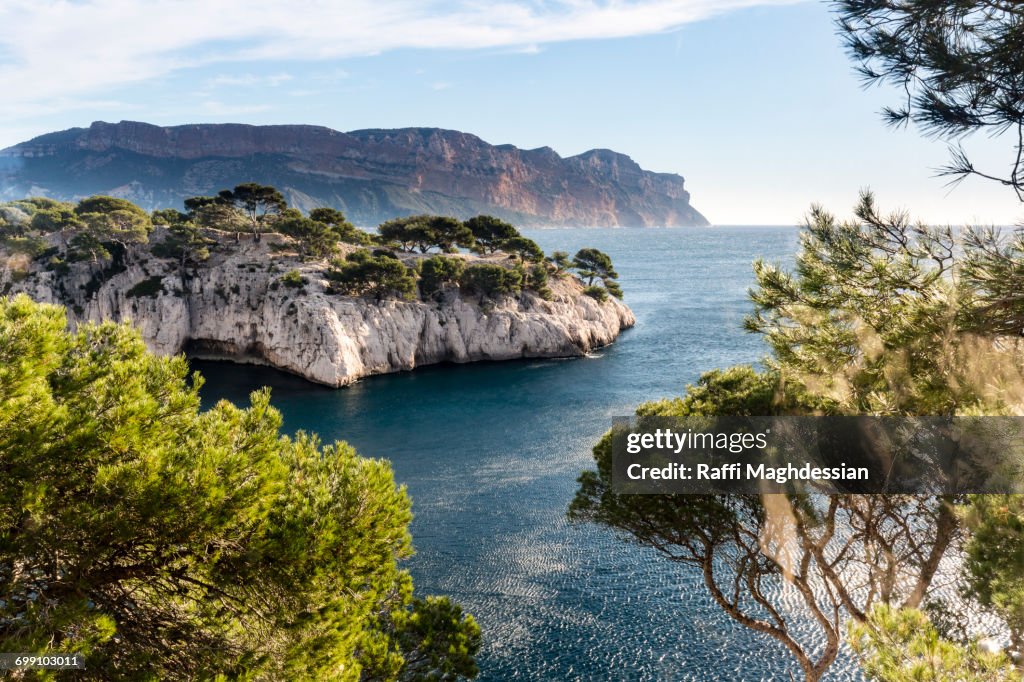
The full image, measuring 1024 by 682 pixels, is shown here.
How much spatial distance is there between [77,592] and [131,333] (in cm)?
362

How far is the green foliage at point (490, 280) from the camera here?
55.9 meters

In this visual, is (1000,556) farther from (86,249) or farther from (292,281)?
(86,249)

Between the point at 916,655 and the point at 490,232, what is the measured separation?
65.4 m

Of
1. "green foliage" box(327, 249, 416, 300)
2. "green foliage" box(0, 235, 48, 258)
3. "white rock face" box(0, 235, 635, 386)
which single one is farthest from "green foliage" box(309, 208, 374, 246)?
"green foliage" box(0, 235, 48, 258)

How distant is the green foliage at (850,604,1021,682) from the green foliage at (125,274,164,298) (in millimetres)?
59914

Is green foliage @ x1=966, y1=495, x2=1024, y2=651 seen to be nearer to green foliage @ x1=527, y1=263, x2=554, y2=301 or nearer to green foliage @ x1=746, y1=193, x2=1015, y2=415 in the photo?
green foliage @ x1=746, y1=193, x2=1015, y2=415

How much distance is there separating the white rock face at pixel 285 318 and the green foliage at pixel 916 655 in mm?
43677

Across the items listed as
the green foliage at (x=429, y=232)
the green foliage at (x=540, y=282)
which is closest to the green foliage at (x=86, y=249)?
the green foliage at (x=429, y=232)

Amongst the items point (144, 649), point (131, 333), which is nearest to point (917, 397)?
point (144, 649)

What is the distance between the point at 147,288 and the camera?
52094 mm

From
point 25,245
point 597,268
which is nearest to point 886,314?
point 597,268

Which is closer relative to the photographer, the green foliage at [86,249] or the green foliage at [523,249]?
the green foliage at [86,249]

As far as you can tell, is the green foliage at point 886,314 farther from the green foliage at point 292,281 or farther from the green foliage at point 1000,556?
the green foliage at point 292,281

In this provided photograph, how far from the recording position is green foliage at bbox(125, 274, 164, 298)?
51500 mm
